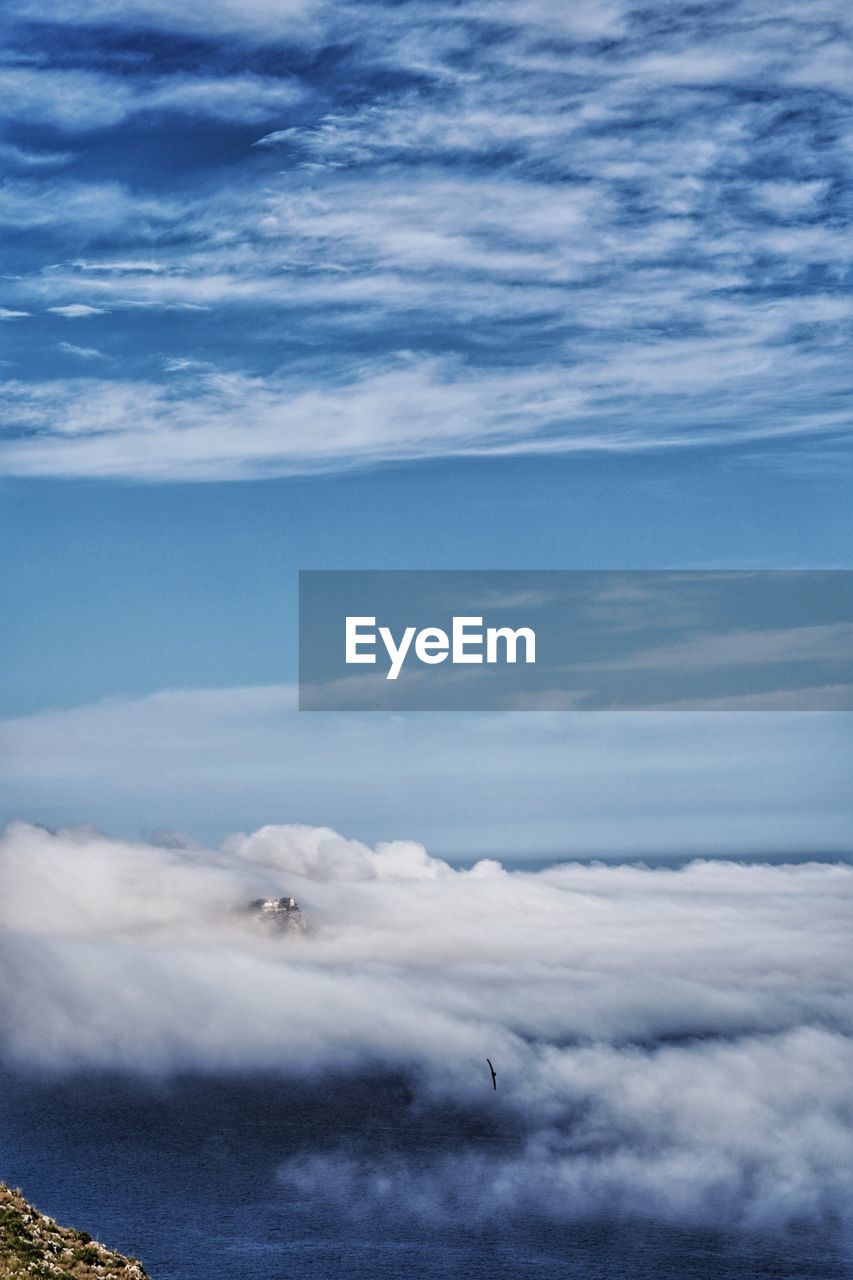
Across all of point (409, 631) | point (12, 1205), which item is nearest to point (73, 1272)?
point (12, 1205)

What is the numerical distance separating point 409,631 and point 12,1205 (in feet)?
172

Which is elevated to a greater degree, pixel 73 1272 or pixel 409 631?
pixel 409 631

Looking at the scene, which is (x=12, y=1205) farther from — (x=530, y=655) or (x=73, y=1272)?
(x=530, y=655)

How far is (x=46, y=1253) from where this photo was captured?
89.5 meters

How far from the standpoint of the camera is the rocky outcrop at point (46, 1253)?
8531 centimetres

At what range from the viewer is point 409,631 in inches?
3819

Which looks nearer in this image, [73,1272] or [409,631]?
[73,1272]

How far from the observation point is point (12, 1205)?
99812 mm

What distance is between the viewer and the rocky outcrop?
3359 inches

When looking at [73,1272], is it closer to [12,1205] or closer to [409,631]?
[12,1205]

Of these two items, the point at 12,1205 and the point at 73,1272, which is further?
the point at 12,1205

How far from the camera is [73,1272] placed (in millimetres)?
88062

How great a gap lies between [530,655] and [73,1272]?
52856mm

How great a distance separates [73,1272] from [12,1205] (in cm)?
1406
